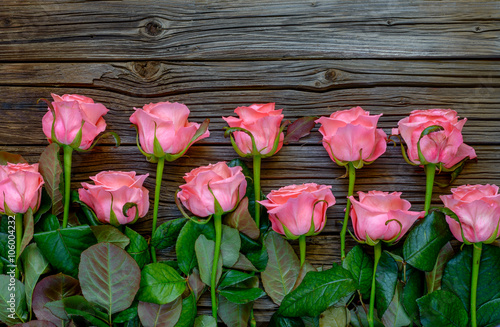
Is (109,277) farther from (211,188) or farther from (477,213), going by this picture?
(477,213)

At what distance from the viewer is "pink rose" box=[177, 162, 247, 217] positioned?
0.55 meters

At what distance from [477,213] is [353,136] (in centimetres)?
22

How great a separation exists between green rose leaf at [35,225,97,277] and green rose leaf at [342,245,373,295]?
42 cm

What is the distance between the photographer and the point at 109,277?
1.82 feet

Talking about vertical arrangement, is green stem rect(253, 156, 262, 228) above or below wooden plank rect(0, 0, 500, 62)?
below

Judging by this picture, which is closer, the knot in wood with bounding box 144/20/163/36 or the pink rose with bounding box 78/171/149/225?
the pink rose with bounding box 78/171/149/225

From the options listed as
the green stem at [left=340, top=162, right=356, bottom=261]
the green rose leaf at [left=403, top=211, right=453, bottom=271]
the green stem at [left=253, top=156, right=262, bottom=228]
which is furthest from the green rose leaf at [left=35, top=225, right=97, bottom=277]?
the green rose leaf at [left=403, top=211, right=453, bottom=271]

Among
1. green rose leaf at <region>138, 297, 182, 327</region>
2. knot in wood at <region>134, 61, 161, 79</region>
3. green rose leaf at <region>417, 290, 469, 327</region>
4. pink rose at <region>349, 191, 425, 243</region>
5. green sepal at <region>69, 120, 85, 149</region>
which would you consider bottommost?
green rose leaf at <region>138, 297, 182, 327</region>

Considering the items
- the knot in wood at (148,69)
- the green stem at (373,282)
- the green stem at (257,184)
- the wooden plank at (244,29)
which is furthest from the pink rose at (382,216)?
the knot in wood at (148,69)

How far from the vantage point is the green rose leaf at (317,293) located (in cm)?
56

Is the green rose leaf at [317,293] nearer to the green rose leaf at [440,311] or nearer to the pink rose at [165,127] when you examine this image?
the green rose leaf at [440,311]

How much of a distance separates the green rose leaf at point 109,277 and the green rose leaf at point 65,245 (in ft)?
0.15

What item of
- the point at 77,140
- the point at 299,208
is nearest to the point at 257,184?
the point at 299,208

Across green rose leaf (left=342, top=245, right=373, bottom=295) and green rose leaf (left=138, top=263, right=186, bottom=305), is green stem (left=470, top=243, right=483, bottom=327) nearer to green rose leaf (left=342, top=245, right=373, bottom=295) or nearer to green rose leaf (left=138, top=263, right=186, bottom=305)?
green rose leaf (left=342, top=245, right=373, bottom=295)
